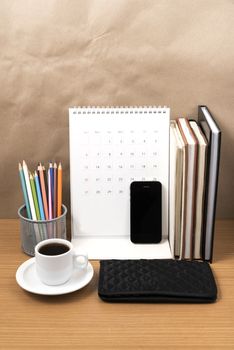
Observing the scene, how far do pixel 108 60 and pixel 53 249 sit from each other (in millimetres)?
432

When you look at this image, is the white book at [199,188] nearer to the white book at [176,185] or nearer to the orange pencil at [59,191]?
the white book at [176,185]

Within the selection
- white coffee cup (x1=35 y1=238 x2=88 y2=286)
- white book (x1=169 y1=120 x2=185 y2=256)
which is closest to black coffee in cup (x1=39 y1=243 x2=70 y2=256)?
white coffee cup (x1=35 y1=238 x2=88 y2=286)

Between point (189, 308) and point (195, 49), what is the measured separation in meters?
0.56

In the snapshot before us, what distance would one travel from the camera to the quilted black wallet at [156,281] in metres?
1.07

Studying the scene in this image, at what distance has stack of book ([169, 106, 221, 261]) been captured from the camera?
45.1 inches

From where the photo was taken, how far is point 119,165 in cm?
128

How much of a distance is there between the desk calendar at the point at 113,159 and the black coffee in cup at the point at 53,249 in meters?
0.13

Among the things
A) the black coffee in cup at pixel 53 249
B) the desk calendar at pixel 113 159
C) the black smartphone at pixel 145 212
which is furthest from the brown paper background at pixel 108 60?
the black coffee in cup at pixel 53 249

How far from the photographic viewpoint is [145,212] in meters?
1.28

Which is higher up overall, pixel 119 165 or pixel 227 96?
pixel 227 96

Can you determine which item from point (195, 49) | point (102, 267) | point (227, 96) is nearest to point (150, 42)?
point (195, 49)

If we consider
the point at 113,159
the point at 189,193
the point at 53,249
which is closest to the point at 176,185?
the point at 189,193

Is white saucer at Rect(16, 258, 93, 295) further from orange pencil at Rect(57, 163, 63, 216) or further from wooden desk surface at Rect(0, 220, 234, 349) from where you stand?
orange pencil at Rect(57, 163, 63, 216)

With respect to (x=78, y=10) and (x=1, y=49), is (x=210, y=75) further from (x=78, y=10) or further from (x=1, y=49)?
(x=1, y=49)
